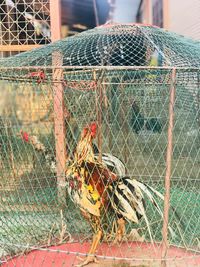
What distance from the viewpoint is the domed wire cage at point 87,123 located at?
3135 mm

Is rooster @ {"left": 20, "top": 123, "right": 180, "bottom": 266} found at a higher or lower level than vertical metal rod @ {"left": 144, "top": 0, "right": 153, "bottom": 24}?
lower

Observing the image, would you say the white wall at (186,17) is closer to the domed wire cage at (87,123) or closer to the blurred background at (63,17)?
the blurred background at (63,17)

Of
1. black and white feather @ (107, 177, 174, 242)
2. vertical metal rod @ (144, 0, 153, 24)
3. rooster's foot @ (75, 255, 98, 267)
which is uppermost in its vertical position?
vertical metal rod @ (144, 0, 153, 24)

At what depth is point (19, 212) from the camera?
4676 mm

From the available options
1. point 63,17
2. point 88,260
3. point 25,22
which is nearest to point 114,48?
point 88,260

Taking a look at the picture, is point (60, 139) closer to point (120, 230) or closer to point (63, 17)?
point (120, 230)

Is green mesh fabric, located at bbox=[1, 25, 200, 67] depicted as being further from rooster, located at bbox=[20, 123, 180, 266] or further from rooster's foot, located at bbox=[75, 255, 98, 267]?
rooster's foot, located at bbox=[75, 255, 98, 267]

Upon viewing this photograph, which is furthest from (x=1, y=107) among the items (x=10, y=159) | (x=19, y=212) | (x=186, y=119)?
(x=186, y=119)

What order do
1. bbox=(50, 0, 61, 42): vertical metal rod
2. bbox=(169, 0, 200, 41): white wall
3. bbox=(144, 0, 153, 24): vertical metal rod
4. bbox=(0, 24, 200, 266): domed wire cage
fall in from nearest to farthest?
bbox=(0, 24, 200, 266): domed wire cage < bbox=(50, 0, 61, 42): vertical metal rod < bbox=(169, 0, 200, 41): white wall < bbox=(144, 0, 153, 24): vertical metal rod

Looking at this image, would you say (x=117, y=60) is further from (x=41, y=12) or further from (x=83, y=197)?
(x=41, y=12)

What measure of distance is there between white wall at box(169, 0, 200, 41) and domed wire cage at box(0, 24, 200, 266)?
6.13ft

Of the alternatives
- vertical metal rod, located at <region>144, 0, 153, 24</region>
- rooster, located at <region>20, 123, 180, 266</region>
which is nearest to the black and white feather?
rooster, located at <region>20, 123, 180, 266</region>

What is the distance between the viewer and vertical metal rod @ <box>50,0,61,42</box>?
15.7ft

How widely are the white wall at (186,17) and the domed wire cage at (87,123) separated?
6.13 ft
